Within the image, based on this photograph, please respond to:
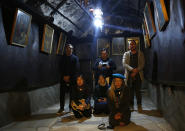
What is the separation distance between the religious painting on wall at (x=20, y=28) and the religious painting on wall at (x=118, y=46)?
5614mm

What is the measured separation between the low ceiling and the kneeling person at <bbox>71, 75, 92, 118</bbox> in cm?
314

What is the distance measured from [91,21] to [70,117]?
6948mm

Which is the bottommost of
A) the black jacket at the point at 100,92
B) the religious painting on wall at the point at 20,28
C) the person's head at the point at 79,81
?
the black jacket at the point at 100,92

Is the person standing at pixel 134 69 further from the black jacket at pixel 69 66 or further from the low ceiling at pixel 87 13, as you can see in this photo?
the low ceiling at pixel 87 13

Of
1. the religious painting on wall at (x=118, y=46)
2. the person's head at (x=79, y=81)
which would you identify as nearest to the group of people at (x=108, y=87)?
the person's head at (x=79, y=81)

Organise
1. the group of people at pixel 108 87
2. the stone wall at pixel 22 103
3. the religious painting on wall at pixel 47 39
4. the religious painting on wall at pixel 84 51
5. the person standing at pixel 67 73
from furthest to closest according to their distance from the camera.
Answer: the religious painting on wall at pixel 84 51, the religious painting on wall at pixel 47 39, the person standing at pixel 67 73, the stone wall at pixel 22 103, the group of people at pixel 108 87

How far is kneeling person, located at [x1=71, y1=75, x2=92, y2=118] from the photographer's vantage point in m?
4.70

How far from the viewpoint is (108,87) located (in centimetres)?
531

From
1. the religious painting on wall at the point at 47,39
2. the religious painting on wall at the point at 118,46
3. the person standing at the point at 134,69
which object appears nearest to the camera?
the person standing at the point at 134,69

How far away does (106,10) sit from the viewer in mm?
10609

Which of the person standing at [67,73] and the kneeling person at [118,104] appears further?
the person standing at [67,73]

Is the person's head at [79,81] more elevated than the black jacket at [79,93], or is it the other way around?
the person's head at [79,81]

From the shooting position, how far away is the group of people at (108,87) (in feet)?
12.7

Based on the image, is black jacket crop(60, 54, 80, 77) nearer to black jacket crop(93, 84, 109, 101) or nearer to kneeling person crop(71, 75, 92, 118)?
kneeling person crop(71, 75, 92, 118)
